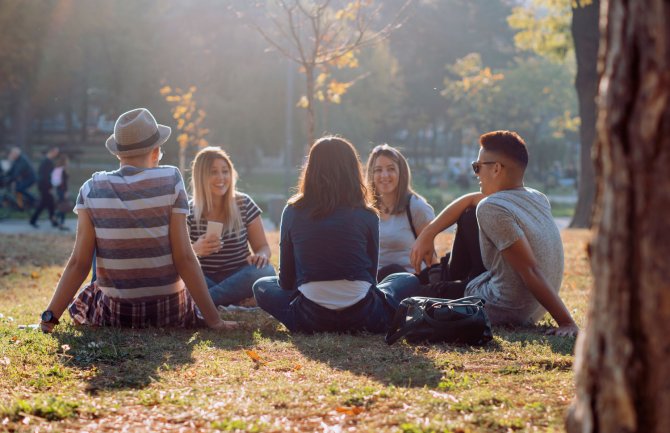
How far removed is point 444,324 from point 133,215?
2051mm

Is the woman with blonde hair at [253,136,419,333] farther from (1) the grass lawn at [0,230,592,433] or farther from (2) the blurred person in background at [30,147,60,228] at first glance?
(2) the blurred person in background at [30,147,60,228]

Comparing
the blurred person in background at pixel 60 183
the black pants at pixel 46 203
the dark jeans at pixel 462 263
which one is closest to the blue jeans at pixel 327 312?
the dark jeans at pixel 462 263

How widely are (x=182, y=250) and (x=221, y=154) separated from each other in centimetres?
196

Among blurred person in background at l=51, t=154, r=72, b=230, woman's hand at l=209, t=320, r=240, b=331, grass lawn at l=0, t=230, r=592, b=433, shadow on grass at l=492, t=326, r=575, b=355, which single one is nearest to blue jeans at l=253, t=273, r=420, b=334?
grass lawn at l=0, t=230, r=592, b=433

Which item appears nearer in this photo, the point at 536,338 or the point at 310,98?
the point at 536,338

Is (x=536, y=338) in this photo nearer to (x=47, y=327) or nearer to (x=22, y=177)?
(x=47, y=327)

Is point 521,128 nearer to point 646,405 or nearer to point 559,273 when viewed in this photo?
point 559,273

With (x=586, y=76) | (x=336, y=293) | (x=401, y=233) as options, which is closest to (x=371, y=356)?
(x=336, y=293)

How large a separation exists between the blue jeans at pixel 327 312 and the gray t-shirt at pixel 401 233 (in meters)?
1.31

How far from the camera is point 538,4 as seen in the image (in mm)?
19625

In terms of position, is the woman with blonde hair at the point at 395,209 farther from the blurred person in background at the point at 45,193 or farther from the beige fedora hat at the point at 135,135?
the blurred person in background at the point at 45,193

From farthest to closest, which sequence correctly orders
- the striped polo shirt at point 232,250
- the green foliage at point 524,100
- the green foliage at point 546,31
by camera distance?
the green foliage at point 524,100 < the green foliage at point 546,31 < the striped polo shirt at point 232,250

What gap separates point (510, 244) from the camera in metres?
5.94

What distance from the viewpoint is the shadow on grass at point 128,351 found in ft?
15.1
